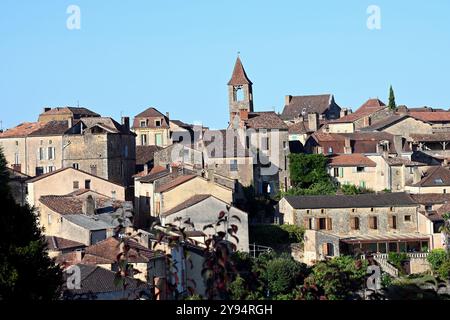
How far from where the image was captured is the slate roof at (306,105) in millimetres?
90438

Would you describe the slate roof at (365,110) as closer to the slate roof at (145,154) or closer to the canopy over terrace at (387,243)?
the slate roof at (145,154)

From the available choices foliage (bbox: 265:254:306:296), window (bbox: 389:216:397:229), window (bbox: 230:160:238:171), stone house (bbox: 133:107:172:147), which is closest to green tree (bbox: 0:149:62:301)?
foliage (bbox: 265:254:306:296)

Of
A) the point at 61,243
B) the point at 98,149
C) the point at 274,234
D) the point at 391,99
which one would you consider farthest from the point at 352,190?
the point at 391,99

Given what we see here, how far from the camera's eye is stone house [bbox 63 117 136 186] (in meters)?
53.7

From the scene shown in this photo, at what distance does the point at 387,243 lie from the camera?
47.0 metres

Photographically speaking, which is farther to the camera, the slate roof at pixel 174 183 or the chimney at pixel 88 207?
the slate roof at pixel 174 183

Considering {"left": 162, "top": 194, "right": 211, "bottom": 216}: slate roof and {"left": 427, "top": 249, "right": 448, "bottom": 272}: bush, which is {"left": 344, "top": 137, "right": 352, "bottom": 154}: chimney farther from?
{"left": 162, "top": 194, "right": 211, "bottom": 216}: slate roof

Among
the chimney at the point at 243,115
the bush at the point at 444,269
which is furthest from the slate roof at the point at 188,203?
the chimney at the point at 243,115

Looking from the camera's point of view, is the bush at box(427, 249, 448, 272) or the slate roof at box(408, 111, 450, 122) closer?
the bush at box(427, 249, 448, 272)

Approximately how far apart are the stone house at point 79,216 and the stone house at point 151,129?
27699mm

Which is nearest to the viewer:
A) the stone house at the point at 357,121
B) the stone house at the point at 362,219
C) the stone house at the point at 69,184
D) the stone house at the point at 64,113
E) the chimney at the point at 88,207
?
the chimney at the point at 88,207

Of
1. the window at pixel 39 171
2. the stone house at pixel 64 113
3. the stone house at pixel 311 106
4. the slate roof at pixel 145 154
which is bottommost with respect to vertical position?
the window at pixel 39 171

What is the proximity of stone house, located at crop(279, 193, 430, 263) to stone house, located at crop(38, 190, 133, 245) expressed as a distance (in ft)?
30.3
